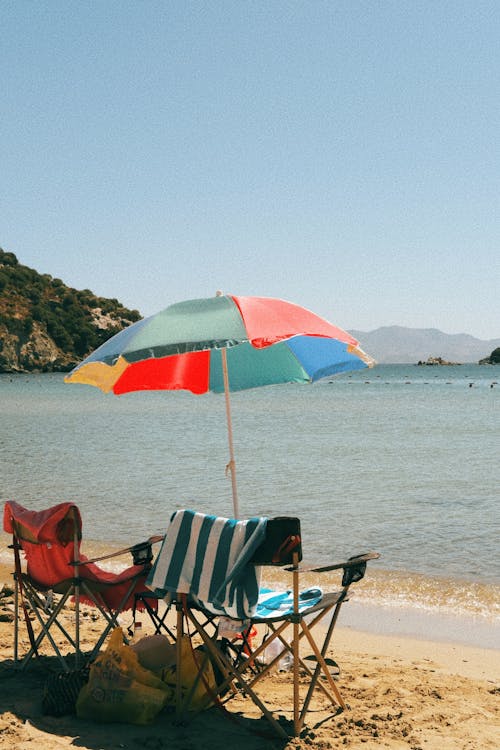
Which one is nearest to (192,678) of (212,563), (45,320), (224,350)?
(212,563)

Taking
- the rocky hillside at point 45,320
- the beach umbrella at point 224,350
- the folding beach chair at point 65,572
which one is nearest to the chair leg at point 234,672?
the folding beach chair at point 65,572

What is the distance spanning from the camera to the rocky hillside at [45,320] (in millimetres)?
113375

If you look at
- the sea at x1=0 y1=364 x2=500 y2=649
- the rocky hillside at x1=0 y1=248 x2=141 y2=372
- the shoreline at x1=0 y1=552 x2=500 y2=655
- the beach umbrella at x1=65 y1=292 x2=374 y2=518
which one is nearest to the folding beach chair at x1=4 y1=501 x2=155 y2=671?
the beach umbrella at x1=65 y1=292 x2=374 y2=518

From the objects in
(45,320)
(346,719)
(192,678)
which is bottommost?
(346,719)

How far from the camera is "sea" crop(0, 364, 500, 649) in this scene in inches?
286

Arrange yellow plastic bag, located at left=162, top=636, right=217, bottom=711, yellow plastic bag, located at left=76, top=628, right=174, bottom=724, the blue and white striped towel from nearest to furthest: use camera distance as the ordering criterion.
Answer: the blue and white striped towel → yellow plastic bag, located at left=76, top=628, right=174, bottom=724 → yellow plastic bag, located at left=162, top=636, right=217, bottom=711

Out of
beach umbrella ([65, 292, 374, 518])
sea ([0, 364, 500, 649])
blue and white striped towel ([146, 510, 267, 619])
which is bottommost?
sea ([0, 364, 500, 649])

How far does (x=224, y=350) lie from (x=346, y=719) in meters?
2.32

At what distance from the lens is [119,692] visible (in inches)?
153

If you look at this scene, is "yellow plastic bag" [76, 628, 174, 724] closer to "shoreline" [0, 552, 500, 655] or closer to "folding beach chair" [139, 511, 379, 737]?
"folding beach chair" [139, 511, 379, 737]

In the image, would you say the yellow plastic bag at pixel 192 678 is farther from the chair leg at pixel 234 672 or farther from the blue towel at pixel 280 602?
the blue towel at pixel 280 602

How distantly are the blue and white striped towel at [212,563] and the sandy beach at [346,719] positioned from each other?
0.60m

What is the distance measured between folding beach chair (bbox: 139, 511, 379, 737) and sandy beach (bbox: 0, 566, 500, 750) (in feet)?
0.39

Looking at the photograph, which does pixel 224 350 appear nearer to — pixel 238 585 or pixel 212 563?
pixel 212 563
